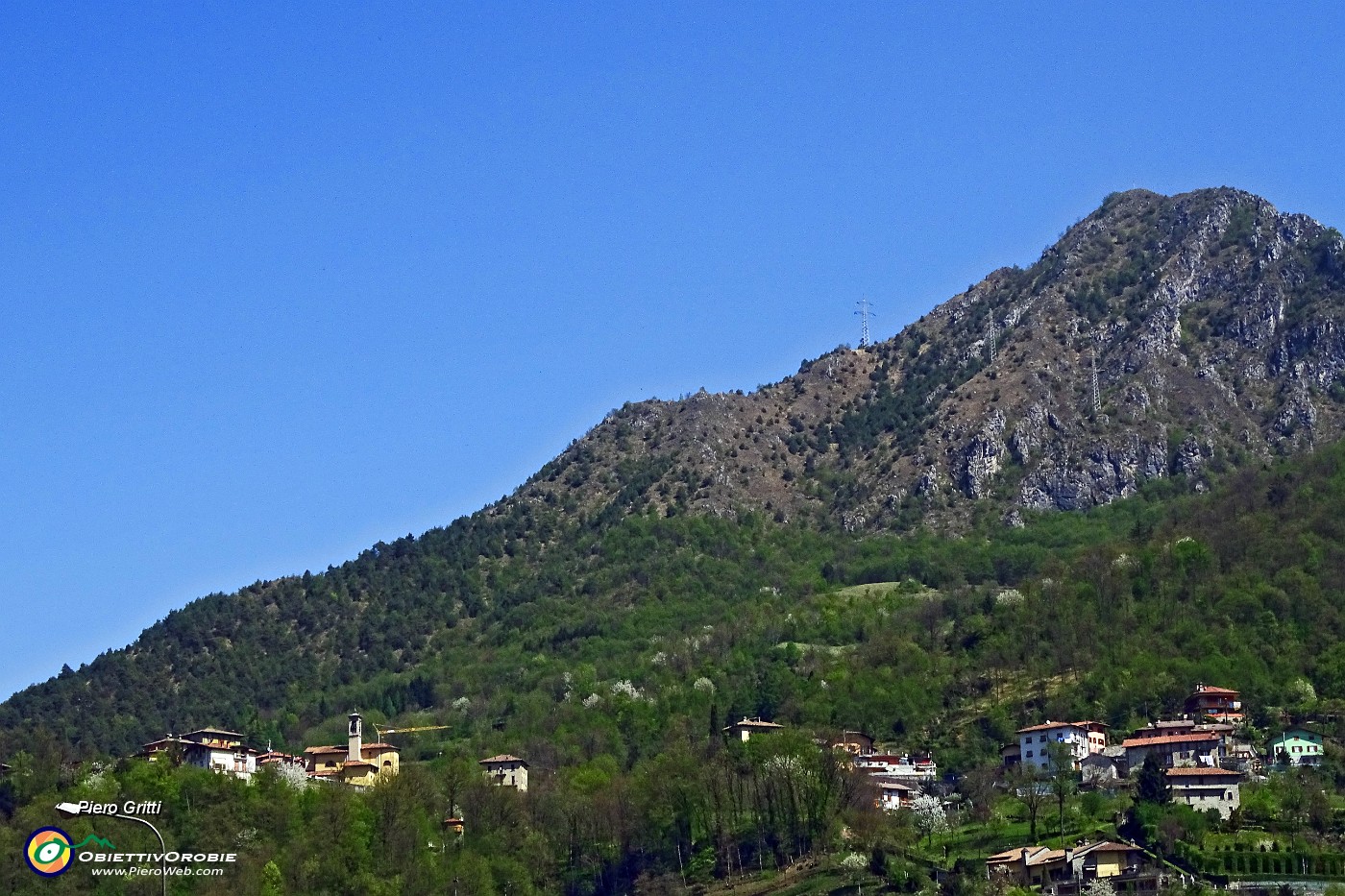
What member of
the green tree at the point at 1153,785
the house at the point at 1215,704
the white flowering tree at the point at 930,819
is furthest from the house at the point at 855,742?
the green tree at the point at 1153,785

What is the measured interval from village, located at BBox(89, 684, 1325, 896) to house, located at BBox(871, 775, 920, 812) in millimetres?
119

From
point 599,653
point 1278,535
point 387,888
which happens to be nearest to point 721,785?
point 387,888

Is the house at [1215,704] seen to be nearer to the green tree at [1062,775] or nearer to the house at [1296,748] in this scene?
the house at [1296,748]

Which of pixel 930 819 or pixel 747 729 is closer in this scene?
pixel 930 819

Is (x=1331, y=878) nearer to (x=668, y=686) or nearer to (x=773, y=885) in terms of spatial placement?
(x=773, y=885)

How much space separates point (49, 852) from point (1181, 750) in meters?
64.1

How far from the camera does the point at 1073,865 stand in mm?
103312

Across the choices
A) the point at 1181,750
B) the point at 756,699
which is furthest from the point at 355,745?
the point at 1181,750

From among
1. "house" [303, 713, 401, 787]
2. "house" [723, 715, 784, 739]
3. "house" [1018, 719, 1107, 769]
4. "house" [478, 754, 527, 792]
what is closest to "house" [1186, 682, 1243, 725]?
"house" [1018, 719, 1107, 769]

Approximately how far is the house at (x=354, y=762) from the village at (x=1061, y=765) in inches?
3.4

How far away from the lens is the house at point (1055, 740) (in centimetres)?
12838

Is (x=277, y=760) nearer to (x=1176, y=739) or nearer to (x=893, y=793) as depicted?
(x=893, y=793)

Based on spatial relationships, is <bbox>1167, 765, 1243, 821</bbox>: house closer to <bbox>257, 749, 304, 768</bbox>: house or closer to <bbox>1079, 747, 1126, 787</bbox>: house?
<bbox>1079, 747, 1126, 787</bbox>: house

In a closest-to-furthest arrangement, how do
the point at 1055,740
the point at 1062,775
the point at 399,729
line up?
Answer: the point at 1062,775 → the point at 1055,740 → the point at 399,729
